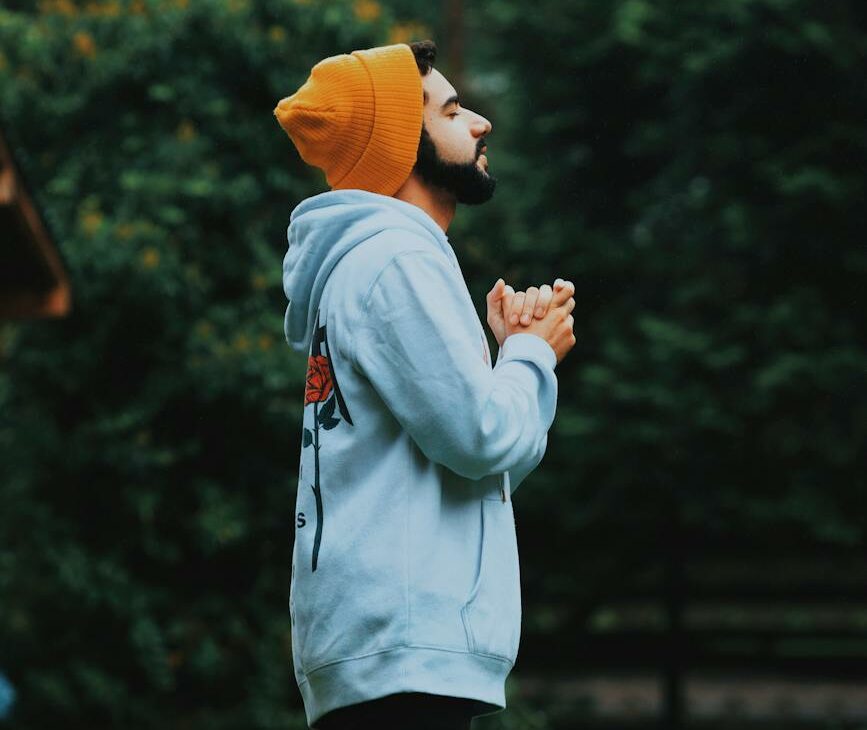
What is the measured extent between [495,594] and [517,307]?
17.4 inches

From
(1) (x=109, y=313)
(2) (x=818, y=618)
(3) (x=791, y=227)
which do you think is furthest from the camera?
(2) (x=818, y=618)

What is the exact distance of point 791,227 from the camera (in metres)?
8.38

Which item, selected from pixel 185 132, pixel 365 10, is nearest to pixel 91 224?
pixel 185 132

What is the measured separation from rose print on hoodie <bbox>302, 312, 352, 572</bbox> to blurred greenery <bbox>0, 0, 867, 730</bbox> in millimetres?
4804

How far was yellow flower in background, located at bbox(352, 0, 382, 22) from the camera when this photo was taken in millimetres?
7648

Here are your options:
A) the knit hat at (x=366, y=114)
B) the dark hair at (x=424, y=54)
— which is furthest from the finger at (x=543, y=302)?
the dark hair at (x=424, y=54)

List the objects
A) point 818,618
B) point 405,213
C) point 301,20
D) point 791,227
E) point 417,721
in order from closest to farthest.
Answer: point 417,721 < point 405,213 < point 301,20 < point 791,227 < point 818,618

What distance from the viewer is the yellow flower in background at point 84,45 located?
7367 millimetres

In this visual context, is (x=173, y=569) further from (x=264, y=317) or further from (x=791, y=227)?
(x=791, y=227)

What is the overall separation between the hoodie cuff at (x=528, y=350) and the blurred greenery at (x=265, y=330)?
4.88 metres

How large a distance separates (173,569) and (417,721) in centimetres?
553

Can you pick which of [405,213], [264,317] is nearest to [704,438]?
[264,317]

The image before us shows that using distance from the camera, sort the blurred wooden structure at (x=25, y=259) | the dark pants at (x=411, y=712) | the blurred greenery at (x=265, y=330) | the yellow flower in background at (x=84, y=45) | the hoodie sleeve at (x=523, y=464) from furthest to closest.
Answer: the yellow flower in background at (x=84, y=45) → the blurred greenery at (x=265, y=330) → the blurred wooden structure at (x=25, y=259) → the hoodie sleeve at (x=523, y=464) → the dark pants at (x=411, y=712)

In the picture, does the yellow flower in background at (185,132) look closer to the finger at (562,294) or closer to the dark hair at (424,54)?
the dark hair at (424,54)
